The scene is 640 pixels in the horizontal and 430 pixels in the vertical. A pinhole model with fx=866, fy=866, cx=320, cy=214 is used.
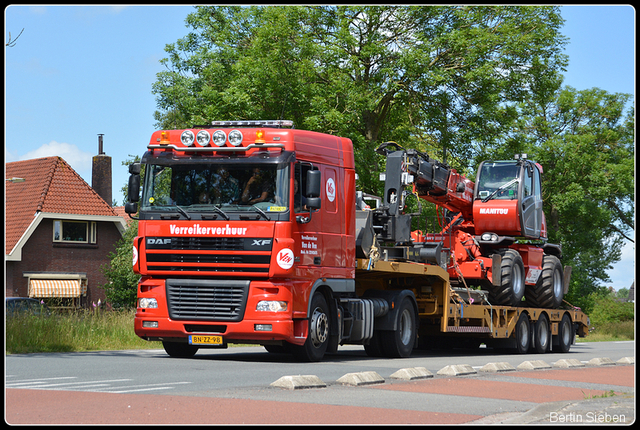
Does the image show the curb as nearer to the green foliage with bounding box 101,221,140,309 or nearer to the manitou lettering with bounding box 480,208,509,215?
the manitou lettering with bounding box 480,208,509,215

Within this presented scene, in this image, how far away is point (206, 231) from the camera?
1330cm

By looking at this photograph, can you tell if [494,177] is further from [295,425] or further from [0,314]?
[295,425]

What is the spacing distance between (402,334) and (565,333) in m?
8.65

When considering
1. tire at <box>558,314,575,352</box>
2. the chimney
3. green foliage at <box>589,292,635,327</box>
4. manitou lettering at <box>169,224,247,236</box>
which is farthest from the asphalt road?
the chimney

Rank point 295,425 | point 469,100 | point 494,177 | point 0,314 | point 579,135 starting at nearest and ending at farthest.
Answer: point 295,425 → point 0,314 → point 494,177 → point 469,100 → point 579,135

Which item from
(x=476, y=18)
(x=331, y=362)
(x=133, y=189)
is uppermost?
(x=476, y=18)

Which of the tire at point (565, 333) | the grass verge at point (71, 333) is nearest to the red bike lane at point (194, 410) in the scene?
the grass verge at point (71, 333)

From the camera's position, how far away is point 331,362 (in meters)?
14.3

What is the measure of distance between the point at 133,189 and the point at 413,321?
245 inches

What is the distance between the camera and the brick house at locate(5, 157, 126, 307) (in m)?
43.9

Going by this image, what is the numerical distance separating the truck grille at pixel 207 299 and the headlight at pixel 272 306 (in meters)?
0.28

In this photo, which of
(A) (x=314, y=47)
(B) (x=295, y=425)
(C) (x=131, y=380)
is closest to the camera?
(B) (x=295, y=425)

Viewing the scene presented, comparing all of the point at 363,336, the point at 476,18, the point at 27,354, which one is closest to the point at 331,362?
the point at 363,336

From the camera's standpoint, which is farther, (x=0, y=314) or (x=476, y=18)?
(x=476, y=18)
